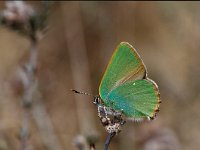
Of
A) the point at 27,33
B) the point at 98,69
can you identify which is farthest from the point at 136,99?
the point at 98,69

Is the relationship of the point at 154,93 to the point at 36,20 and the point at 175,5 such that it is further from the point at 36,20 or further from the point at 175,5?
the point at 175,5

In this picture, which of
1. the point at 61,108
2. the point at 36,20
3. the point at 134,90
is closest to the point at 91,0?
the point at 61,108

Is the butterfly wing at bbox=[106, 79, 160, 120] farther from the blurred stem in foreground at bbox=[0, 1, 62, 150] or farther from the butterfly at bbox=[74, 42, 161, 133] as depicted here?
the blurred stem in foreground at bbox=[0, 1, 62, 150]

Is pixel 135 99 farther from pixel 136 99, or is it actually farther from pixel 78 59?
pixel 78 59

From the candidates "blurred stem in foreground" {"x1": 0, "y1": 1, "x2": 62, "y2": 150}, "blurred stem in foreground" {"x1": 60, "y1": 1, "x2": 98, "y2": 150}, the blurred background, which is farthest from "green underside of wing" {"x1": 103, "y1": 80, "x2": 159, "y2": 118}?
"blurred stem in foreground" {"x1": 60, "y1": 1, "x2": 98, "y2": 150}

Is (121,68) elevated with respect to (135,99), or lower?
elevated
